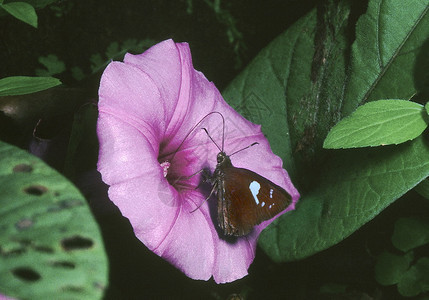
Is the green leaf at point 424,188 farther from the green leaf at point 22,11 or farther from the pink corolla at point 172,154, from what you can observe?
the green leaf at point 22,11

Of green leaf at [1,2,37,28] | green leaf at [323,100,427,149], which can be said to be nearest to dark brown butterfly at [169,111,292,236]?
green leaf at [323,100,427,149]

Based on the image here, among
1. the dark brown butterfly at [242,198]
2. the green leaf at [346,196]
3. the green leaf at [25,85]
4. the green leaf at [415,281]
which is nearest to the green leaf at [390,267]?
the green leaf at [415,281]

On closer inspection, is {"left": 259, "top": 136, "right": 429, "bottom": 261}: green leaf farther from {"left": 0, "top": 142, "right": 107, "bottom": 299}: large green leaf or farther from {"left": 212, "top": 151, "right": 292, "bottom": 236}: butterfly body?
{"left": 0, "top": 142, "right": 107, "bottom": 299}: large green leaf

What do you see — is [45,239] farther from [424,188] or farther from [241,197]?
[424,188]

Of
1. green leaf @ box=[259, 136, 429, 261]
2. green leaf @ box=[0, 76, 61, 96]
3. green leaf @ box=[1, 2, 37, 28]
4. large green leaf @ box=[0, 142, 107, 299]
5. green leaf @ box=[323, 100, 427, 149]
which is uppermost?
green leaf @ box=[1, 2, 37, 28]

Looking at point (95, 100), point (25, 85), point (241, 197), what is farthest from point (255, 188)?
point (25, 85)

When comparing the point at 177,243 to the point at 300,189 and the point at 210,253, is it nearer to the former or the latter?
the point at 210,253
